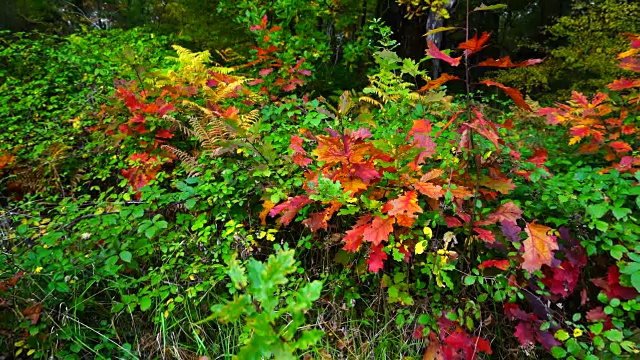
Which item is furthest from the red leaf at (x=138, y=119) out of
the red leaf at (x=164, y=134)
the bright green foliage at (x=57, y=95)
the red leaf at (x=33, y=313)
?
the red leaf at (x=33, y=313)

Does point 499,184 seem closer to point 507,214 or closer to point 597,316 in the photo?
point 507,214

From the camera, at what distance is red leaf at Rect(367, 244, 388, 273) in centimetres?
178

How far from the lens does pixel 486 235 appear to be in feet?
5.78

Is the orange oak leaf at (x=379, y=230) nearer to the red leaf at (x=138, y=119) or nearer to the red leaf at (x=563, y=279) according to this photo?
the red leaf at (x=563, y=279)

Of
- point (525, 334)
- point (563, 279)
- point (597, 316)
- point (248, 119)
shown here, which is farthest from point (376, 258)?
point (248, 119)

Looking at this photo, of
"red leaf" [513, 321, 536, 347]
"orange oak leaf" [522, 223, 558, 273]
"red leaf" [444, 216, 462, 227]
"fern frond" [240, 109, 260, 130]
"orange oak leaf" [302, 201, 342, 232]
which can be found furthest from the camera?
"fern frond" [240, 109, 260, 130]

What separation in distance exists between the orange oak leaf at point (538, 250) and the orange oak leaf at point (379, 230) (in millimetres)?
581

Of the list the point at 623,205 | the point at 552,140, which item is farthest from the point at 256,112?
the point at 623,205

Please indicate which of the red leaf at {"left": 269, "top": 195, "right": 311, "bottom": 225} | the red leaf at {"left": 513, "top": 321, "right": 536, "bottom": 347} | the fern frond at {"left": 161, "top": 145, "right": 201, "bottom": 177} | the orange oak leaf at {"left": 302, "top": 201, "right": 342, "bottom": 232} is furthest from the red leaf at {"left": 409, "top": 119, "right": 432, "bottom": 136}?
the fern frond at {"left": 161, "top": 145, "right": 201, "bottom": 177}

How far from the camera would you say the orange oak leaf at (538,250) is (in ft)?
5.33

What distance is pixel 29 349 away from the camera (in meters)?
1.80

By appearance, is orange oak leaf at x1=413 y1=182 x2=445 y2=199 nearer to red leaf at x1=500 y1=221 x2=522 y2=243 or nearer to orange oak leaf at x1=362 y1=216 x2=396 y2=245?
orange oak leaf at x1=362 y1=216 x2=396 y2=245

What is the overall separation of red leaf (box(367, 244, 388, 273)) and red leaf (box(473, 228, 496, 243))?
0.45 meters

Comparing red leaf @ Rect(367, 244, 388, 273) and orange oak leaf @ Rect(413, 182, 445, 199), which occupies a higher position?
orange oak leaf @ Rect(413, 182, 445, 199)
